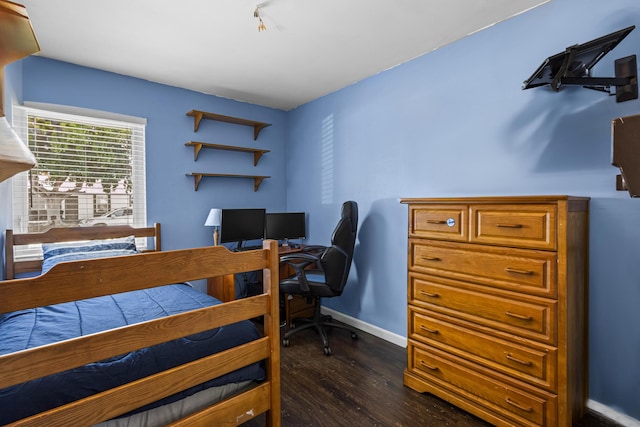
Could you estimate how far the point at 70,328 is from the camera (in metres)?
1.53

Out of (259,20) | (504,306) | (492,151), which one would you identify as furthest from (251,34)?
(504,306)

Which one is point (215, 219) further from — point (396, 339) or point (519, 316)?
point (519, 316)

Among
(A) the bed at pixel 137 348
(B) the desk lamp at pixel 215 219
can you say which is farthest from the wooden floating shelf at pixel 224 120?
(A) the bed at pixel 137 348

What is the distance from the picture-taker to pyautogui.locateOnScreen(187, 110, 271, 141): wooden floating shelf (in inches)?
130

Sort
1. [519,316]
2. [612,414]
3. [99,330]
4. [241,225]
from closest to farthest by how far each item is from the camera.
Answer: [99,330] < [519,316] < [612,414] < [241,225]

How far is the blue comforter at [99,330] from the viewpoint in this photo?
1083mm

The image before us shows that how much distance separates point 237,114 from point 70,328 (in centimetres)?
279

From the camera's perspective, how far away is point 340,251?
2.68 m

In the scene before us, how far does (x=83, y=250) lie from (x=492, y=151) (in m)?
3.27

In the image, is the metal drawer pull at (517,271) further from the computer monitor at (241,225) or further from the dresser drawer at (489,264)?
the computer monitor at (241,225)

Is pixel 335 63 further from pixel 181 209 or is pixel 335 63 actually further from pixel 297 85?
pixel 181 209

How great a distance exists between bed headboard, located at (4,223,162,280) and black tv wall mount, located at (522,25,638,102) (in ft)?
10.6

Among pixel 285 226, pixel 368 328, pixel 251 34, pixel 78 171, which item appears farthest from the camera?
pixel 285 226

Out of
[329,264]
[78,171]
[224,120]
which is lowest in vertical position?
[329,264]
